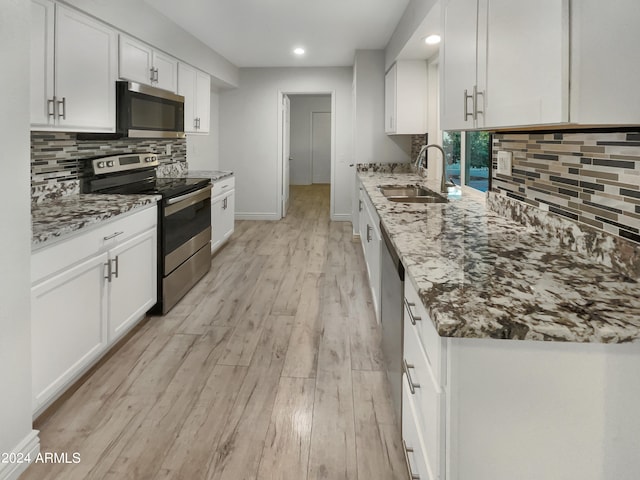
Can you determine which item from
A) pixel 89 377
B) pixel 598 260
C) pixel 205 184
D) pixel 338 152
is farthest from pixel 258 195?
pixel 598 260

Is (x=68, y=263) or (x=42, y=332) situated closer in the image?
(x=42, y=332)

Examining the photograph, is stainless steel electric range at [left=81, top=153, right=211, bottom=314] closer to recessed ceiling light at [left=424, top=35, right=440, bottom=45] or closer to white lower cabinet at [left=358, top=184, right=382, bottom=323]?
white lower cabinet at [left=358, top=184, right=382, bottom=323]

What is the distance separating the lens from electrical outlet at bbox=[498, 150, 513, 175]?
7.41 feet

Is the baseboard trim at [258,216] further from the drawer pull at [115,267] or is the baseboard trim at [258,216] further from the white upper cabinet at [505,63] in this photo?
the white upper cabinet at [505,63]

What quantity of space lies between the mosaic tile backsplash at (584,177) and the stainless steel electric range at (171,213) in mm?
2341

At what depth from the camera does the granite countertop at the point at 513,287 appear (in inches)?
38.7

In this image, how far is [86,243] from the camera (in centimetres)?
233

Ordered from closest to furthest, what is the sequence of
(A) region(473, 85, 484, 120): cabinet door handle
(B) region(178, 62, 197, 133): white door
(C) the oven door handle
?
1. (A) region(473, 85, 484, 120): cabinet door handle
2. (C) the oven door handle
3. (B) region(178, 62, 197, 133): white door

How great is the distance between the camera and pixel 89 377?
2.48 metres

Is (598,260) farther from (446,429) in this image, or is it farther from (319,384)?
(319,384)

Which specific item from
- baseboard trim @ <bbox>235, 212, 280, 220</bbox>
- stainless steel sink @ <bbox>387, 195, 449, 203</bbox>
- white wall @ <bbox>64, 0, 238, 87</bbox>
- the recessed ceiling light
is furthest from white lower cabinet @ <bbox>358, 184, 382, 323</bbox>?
baseboard trim @ <bbox>235, 212, 280, 220</bbox>

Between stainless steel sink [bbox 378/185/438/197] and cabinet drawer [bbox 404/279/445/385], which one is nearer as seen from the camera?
cabinet drawer [bbox 404/279/445/385]

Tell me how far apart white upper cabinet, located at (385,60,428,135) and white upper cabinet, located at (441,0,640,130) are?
118 inches

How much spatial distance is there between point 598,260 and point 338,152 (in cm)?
589
